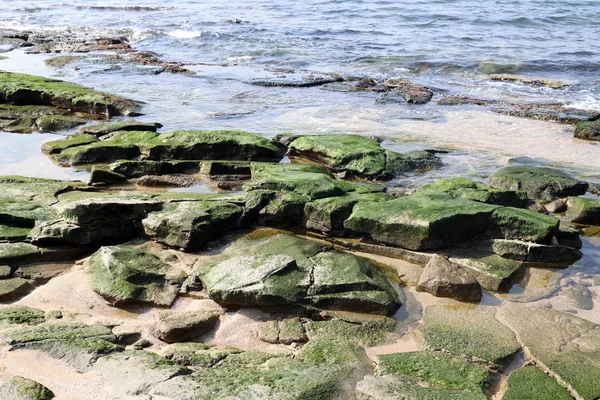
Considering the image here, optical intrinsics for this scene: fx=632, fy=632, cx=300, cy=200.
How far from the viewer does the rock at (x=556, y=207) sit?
838 cm

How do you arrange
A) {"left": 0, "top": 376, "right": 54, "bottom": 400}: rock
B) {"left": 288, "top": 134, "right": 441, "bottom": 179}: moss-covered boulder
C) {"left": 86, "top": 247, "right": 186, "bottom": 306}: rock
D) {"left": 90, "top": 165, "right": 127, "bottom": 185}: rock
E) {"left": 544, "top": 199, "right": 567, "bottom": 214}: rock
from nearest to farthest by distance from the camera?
1. {"left": 0, "top": 376, "right": 54, "bottom": 400}: rock
2. {"left": 86, "top": 247, "right": 186, "bottom": 306}: rock
3. {"left": 544, "top": 199, "right": 567, "bottom": 214}: rock
4. {"left": 90, "top": 165, "right": 127, "bottom": 185}: rock
5. {"left": 288, "top": 134, "right": 441, "bottom": 179}: moss-covered boulder

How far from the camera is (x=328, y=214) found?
723cm

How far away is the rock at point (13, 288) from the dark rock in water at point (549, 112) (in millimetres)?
10701

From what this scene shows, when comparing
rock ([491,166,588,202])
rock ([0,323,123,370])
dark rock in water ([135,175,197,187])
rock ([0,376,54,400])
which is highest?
rock ([0,376,54,400])

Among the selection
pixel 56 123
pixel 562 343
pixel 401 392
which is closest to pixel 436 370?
pixel 401 392

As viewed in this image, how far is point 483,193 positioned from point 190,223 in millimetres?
3753

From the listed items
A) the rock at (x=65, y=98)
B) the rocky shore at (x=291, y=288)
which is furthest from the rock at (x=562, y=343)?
the rock at (x=65, y=98)

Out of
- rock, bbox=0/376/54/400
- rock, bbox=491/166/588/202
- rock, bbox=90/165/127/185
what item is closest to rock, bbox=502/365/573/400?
rock, bbox=0/376/54/400

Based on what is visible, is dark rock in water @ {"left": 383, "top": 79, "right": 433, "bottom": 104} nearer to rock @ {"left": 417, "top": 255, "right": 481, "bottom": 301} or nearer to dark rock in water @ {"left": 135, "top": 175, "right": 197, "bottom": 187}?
dark rock in water @ {"left": 135, "top": 175, "right": 197, "bottom": 187}

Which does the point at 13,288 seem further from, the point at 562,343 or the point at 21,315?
the point at 562,343

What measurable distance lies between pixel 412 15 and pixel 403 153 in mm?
20992

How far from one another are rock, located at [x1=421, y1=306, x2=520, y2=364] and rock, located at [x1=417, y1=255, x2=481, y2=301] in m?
0.18

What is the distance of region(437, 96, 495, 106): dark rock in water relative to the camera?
14.5m

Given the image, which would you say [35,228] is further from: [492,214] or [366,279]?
[492,214]
